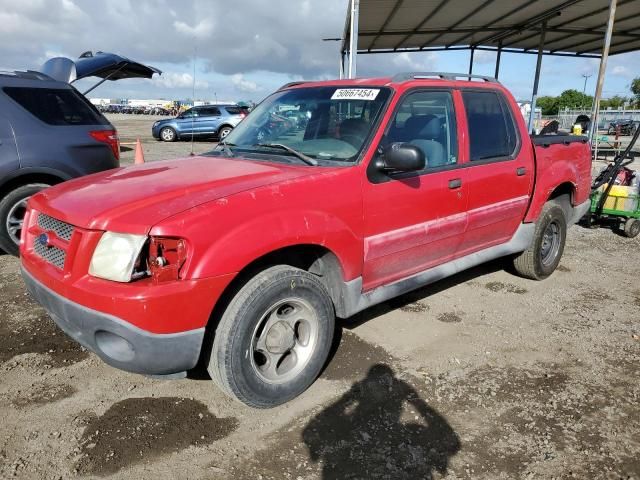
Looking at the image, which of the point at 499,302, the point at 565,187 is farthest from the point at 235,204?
the point at 565,187

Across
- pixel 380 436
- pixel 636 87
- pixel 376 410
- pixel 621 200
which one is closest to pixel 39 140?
pixel 376 410

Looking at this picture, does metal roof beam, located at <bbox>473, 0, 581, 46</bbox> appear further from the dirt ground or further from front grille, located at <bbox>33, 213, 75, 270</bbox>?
front grille, located at <bbox>33, 213, 75, 270</bbox>

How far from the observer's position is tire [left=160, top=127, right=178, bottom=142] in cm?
2159

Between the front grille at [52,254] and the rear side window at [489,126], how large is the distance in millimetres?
3022

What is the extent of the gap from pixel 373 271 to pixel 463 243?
110cm

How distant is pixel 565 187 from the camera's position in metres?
5.14

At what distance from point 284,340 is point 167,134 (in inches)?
808

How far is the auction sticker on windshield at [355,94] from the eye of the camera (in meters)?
3.48

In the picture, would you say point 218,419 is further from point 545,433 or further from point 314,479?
point 545,433

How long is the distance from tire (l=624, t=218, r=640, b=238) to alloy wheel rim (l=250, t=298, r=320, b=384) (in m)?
5.98

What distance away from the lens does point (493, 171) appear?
4.07m

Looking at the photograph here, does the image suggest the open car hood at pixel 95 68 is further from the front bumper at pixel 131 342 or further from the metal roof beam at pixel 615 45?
the metal roof beam at pixel 615 45

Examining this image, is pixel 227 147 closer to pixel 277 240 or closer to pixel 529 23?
pixel 277 240

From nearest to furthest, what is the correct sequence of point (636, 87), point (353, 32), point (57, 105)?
1. point (57, 105)
2. point (353, 32)
3. point (636, 87)
